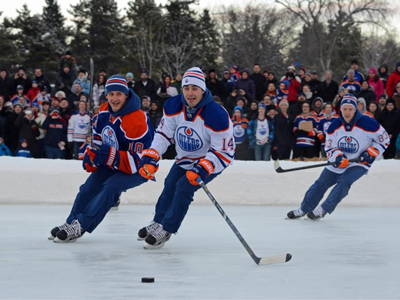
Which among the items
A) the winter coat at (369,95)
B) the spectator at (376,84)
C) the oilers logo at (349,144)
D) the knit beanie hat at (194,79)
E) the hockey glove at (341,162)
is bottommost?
the hockey glove at (341,162)

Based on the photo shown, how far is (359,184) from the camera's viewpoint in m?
9.06

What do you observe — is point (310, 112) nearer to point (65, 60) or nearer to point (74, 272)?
point (65, 60)

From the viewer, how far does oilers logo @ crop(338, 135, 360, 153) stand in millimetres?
7141

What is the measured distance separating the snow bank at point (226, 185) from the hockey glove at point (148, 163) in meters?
4.06

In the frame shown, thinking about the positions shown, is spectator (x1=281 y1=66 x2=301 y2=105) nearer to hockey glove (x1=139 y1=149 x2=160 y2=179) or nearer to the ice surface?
the ice surface

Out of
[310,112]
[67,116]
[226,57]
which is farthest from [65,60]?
[226,57]

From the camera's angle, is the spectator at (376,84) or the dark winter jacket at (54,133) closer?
the dark winter jacket at (54,133)

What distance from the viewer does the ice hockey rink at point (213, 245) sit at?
3.52 metres

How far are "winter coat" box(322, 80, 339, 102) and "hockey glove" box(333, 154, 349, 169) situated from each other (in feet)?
17.7

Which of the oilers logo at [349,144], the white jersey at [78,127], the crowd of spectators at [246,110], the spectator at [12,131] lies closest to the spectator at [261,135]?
the crowd of spectators at [246,110]

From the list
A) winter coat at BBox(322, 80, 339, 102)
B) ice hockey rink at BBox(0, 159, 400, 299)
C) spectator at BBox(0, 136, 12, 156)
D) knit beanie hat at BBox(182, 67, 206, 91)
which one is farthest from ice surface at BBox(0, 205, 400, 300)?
winter coat at BBox(322, 80, 339, 102)

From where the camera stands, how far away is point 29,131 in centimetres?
1115

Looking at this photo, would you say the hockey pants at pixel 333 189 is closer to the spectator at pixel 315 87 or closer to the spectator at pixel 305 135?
the spectator at pixel 305 135

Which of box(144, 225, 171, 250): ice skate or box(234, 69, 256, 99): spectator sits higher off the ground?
box(234, 69, 256, 99): spectator
